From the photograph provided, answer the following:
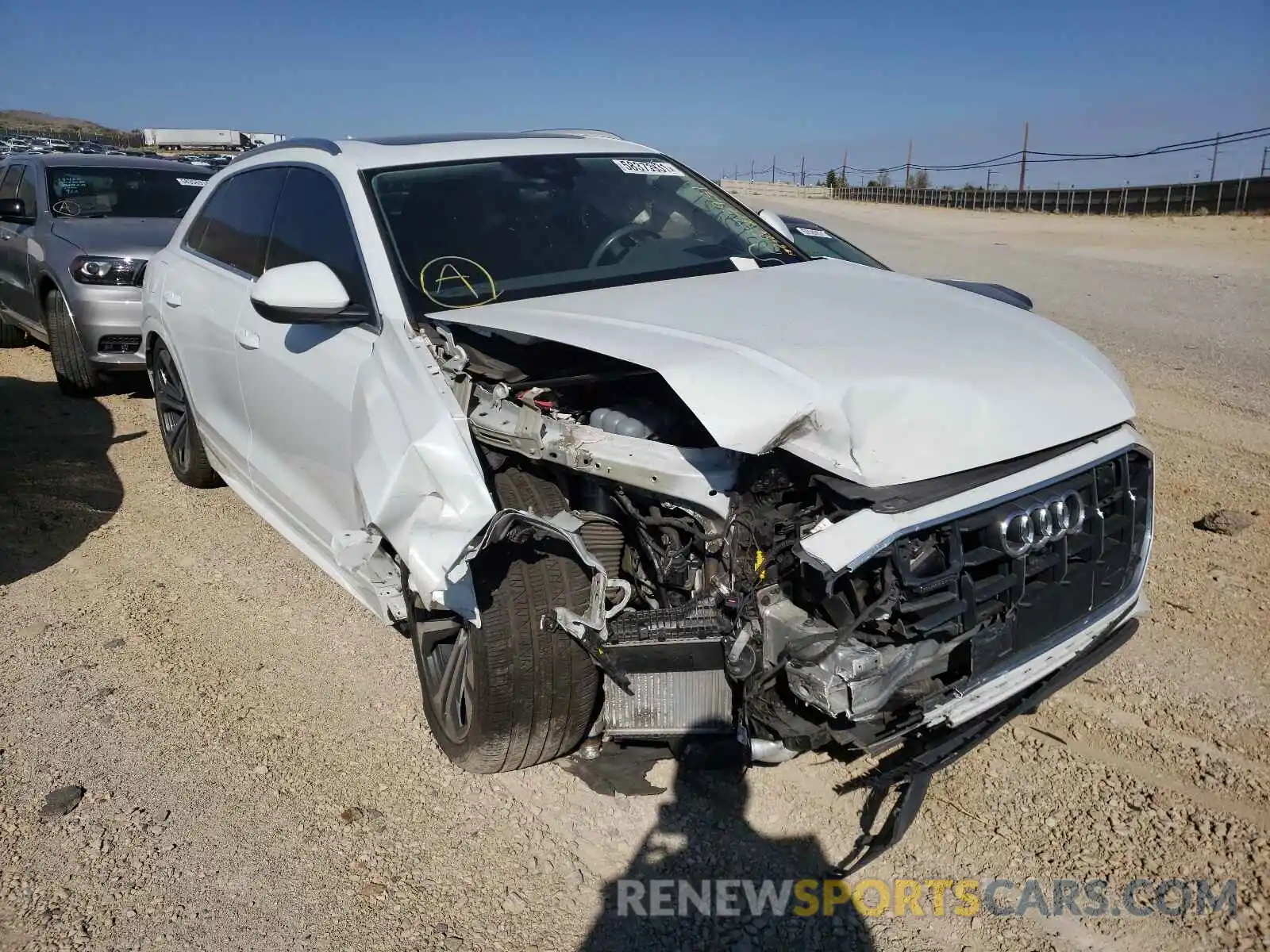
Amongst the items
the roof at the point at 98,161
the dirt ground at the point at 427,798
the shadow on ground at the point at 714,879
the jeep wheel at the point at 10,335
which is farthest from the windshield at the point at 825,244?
the jeep wheel at the point at 10,335

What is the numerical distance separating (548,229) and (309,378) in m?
1.02

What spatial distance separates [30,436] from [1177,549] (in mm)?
6878

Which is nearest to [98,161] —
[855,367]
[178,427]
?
[178,427]

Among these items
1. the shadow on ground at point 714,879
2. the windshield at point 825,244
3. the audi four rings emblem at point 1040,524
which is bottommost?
the shadow on ground at point 714,879

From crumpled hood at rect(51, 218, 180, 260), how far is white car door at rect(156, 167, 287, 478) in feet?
7.83

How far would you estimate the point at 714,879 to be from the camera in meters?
2.69

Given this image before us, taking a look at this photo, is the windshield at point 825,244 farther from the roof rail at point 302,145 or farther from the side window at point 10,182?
the side window at point 10,182

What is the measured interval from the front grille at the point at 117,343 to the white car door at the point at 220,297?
2.25 m

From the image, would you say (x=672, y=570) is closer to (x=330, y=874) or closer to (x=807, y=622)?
(x=807, y=622)

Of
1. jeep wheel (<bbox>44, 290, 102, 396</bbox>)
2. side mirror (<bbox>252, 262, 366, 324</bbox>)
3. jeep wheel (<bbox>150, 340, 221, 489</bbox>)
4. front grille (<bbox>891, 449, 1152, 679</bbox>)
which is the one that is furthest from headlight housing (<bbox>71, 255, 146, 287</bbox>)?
front grille (<bbox>891, 449, 1152, 679</bbox>)

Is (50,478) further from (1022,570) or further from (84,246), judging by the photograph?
(1022,570)

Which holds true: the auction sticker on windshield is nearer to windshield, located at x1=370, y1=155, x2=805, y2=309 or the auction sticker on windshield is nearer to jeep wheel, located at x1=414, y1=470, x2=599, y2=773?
windshield, located at x1=370, y1=155, x2=805, y2=309

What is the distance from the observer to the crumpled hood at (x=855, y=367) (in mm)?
2357

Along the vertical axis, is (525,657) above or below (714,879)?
above
